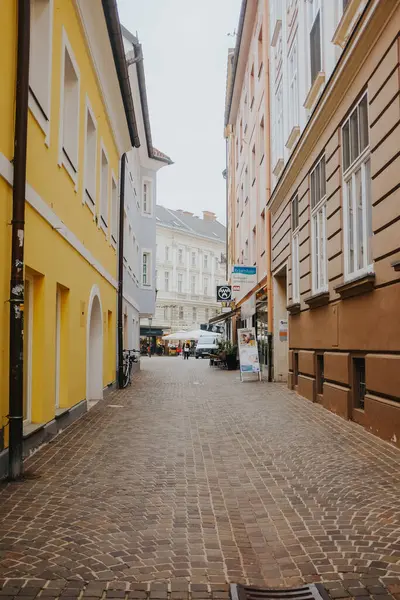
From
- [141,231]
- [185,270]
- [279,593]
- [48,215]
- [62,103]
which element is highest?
[185,270]

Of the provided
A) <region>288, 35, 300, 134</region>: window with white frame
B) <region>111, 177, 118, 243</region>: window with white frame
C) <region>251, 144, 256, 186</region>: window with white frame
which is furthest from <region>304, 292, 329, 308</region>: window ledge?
<region>251, 144, 256, 186</region>: window with white frame

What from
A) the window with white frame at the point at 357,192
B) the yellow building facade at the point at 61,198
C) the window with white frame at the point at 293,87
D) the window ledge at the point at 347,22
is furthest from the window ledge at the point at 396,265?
the window with white frame at the point at 293,87

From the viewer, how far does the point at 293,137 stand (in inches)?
595

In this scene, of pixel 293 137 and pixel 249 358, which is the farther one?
pixel 249 358

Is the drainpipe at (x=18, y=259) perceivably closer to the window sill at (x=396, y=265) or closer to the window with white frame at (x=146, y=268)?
the window sill at (x=396, y=265)

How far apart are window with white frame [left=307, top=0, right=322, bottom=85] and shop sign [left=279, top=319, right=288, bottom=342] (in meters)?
7.58

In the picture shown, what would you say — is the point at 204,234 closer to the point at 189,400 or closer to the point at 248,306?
the point at 248,306

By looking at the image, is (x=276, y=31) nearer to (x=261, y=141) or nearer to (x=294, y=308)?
(x=261, y=141)

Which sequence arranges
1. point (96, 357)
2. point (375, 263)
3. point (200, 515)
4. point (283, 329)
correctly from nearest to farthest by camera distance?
point (200, 515)
point (375, 263)
point (96, 357)
point (283, 329)

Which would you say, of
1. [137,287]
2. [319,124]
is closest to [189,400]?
[319,124]

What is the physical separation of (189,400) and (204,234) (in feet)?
226

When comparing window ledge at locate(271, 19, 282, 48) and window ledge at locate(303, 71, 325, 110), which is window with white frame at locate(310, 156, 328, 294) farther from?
window ledge at locate(271, 19, 282, 48)

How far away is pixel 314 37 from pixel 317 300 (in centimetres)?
569

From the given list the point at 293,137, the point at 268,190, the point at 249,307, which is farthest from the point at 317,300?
the point at 249,307
